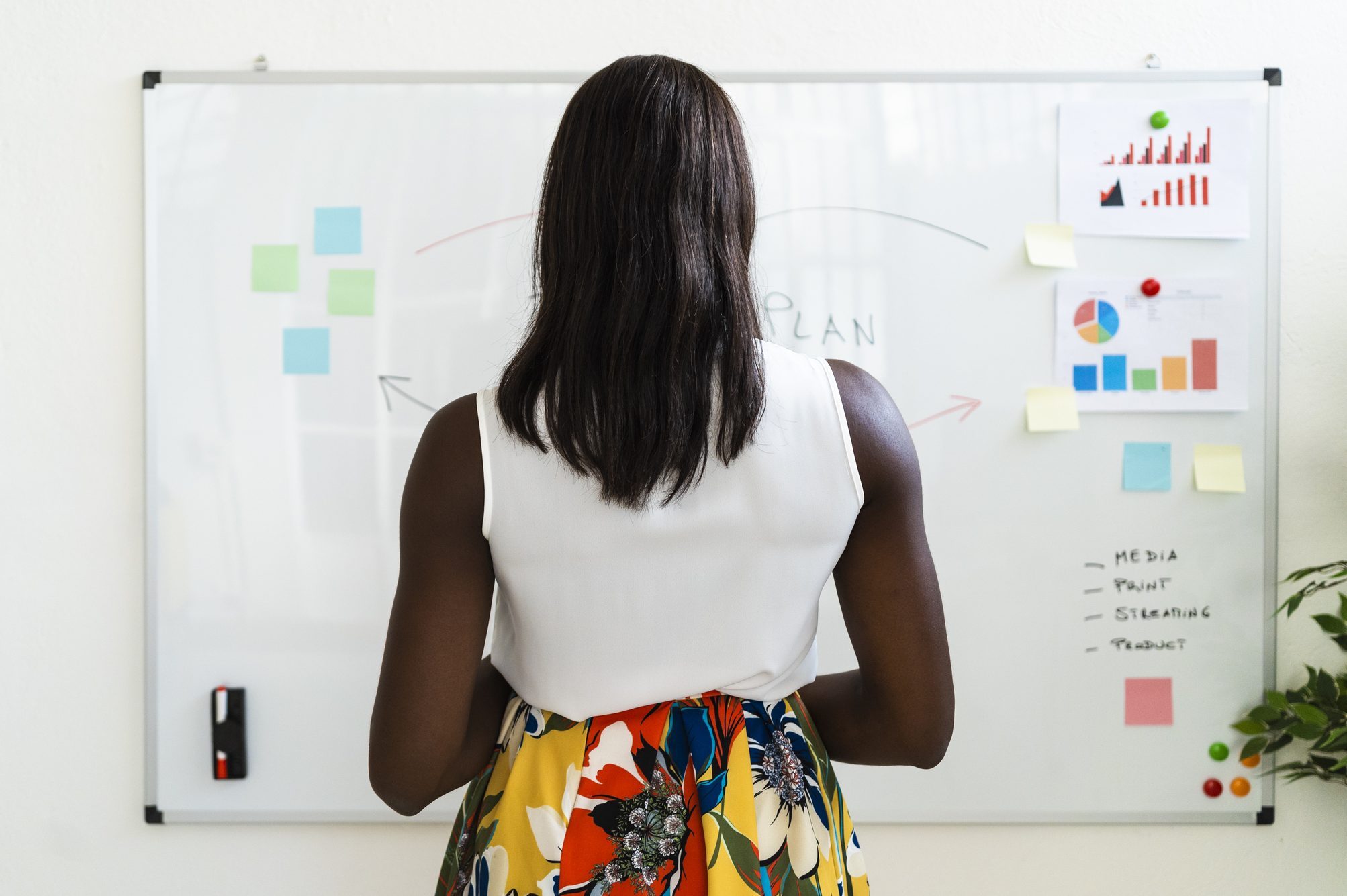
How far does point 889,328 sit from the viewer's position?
140cm

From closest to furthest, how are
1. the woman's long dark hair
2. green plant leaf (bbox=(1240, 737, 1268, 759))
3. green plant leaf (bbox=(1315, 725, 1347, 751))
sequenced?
the woman's long dark hair < green plant leaf (bbox=(1315, 725, 1347, 751)) < green plant leaf (bbox=(1240, 737, 1268, 759))

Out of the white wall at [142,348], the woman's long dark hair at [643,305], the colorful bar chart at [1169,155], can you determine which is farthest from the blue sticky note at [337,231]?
the colorful bar chart at [1169,155]

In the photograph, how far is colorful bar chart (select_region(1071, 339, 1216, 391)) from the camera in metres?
1.39

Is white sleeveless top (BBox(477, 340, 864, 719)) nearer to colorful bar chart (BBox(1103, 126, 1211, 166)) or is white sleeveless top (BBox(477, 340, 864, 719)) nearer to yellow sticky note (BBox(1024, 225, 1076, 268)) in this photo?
yellow sticky note (BBox(1024, 225, 1076, 268))

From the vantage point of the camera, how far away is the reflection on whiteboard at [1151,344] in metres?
1.39

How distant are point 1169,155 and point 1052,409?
1.42 ft

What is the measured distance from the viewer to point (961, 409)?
1.40 metres

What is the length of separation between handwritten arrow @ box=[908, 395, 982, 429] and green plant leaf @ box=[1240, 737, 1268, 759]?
2.18ft

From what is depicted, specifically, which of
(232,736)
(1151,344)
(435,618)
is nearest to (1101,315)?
(1151,344)

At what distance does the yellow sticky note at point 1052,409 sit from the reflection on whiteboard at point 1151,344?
0.02 meters

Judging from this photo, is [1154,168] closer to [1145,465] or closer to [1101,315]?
[1101,315]

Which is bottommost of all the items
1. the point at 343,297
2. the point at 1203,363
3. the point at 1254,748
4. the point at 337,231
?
the point at 1254,748

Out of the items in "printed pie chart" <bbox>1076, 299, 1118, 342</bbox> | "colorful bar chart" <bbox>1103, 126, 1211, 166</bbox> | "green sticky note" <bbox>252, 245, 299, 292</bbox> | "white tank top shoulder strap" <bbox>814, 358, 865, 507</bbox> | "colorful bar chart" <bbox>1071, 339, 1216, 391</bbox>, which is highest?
"colorful bar chart" <bbox>1103, 126, 1211, 166</bbox>

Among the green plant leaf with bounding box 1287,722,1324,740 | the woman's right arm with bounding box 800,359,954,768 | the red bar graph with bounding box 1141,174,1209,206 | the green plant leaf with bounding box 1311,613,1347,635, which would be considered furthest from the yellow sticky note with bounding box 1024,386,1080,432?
the woman's right arm with bounding box 800,359,954,768
